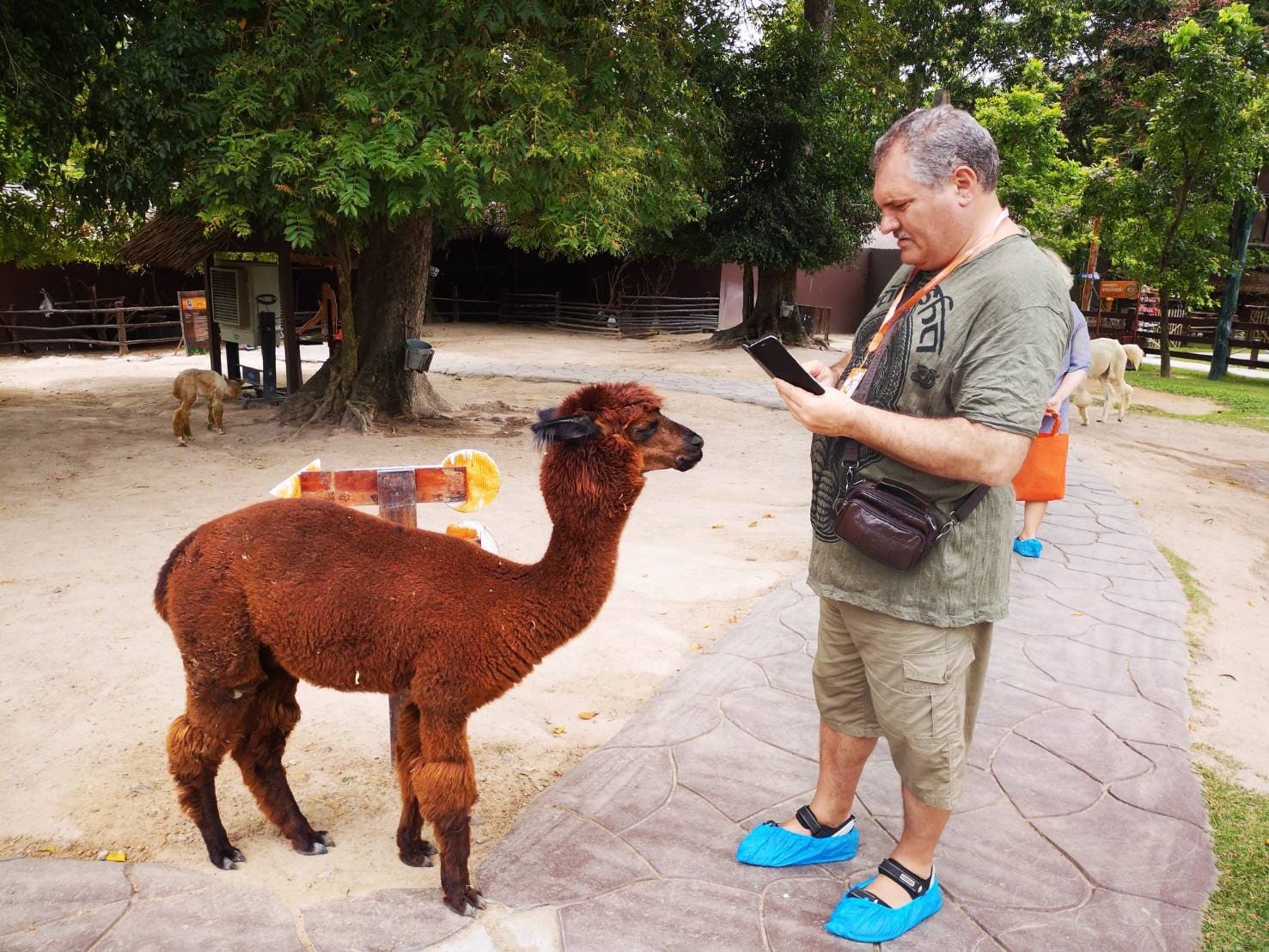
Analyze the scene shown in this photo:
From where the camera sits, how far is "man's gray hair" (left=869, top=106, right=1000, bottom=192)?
2166mm

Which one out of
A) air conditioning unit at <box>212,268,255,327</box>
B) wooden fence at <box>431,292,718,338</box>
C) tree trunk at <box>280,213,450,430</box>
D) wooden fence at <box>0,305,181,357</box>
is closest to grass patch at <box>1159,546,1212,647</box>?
tree trunk at <box>280,213,450,430</box>

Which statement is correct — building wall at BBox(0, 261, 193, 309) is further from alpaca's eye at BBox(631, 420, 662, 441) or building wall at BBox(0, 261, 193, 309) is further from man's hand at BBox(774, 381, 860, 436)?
man's hand at BBox(774, 381, 860, 436)

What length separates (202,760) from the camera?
2.71 m

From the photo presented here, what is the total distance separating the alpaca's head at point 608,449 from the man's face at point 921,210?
0.78 metres

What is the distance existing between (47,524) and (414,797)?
5.51 metres

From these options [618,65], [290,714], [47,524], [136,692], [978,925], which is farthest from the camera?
[618,65]

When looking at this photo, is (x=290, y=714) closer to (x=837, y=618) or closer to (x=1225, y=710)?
(x=837, y=618)

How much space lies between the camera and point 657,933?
8.42 feet

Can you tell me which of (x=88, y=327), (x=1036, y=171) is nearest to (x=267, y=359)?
(x=88, y=327)

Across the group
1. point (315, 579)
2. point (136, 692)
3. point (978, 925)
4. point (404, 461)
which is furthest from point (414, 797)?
point (404, 461)

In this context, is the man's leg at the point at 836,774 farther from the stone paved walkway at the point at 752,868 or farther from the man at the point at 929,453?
the stone paved walkway at the point at 752,868

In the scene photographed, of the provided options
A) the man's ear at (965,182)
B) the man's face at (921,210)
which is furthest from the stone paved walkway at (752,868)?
the man's ear at (965,182)

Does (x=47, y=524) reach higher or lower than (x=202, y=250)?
lower

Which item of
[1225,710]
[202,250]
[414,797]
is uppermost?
[202,250]
